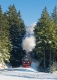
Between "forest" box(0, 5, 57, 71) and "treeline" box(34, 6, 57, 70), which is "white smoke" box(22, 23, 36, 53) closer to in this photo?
"forest" box(0, 5, 57, 71)

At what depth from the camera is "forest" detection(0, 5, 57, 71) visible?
179 feet

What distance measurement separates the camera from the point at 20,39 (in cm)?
6397

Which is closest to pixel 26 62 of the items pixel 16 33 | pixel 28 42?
pixel 28 42

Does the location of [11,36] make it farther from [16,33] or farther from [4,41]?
[4,41]

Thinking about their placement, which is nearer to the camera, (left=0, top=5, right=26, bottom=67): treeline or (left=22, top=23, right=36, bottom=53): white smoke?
(left=0, top=5, right=26, bottom=67): treeline

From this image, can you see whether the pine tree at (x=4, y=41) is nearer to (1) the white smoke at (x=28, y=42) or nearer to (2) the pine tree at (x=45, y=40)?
(1) the white smoke at (x=28, y=42)

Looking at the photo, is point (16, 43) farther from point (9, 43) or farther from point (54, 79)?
point (54, 79)

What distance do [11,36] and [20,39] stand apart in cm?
272

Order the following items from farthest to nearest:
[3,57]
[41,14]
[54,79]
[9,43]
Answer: [41,14], [9,43], [3,57], [54,79]

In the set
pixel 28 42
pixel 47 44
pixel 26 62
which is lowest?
pixel 26 62

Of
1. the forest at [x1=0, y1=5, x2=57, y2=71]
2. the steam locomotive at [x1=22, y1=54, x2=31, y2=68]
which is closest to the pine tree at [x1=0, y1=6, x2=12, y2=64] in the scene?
the forest at [x1=0, y1=5, x2=57, y2=71]

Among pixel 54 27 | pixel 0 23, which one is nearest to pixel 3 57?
pixel 0 23

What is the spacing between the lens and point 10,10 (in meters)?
67.5

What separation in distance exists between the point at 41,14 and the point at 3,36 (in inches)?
469
